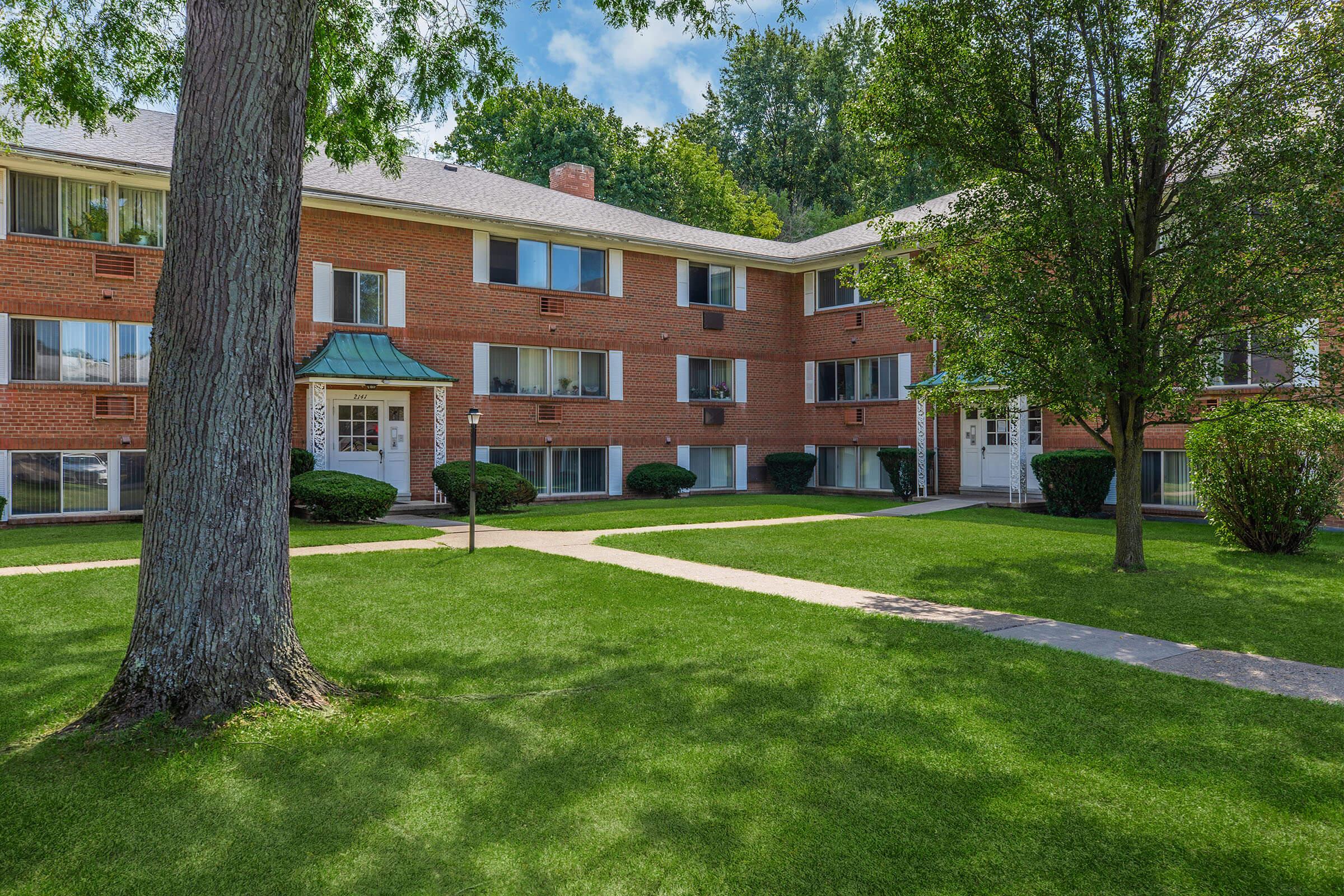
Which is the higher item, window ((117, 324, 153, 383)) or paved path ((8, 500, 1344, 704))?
window ((117, 324, 153, 383))

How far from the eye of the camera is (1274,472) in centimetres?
1059

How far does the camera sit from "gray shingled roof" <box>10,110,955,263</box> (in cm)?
1547

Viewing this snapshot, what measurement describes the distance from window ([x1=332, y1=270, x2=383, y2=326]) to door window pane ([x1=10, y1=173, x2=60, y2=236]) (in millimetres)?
4624

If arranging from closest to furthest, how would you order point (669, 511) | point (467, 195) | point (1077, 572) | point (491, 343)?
point (1077, 572) < point (669, 511) < point (491, 343) < point (467, 195)

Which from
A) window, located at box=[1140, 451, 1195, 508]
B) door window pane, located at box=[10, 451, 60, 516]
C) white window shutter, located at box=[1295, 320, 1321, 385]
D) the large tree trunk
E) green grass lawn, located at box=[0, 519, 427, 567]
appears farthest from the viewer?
window, located at box=[1140, 451, 1195, 508]

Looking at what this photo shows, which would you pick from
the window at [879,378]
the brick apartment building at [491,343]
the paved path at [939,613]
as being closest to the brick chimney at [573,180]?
the brick apartment building at [491,343]

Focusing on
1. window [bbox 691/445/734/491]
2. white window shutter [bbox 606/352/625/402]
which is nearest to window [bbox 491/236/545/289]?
white window shutter [bbox 606/352/625/402]

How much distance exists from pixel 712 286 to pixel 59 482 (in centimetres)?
1487

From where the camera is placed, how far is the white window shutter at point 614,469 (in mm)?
21047

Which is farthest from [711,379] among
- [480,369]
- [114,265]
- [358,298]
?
[114,265]

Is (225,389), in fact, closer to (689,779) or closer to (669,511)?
(689,779)

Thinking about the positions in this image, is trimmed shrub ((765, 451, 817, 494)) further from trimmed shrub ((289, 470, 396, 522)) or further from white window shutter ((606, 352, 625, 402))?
trimmed shrub ((289, 470, 396, 522))

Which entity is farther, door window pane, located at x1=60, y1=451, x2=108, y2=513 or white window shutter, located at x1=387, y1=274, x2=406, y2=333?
white window shutter, located at x1=387, y1=274, x2=406, y2=333

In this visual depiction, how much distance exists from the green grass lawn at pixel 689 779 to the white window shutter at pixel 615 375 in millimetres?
15400
